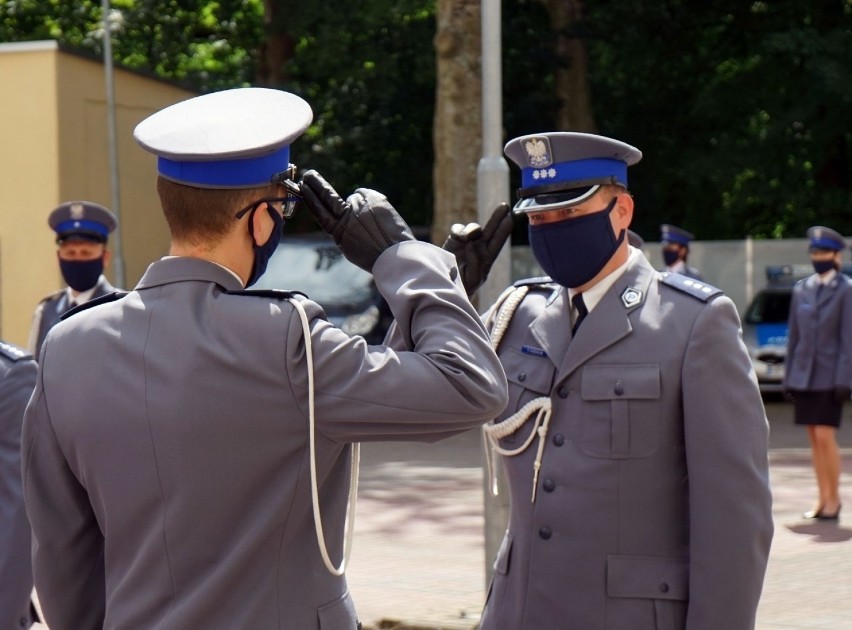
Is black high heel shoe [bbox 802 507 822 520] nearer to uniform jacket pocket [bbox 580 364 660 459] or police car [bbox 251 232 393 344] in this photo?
police car [bbox 251 232 393 344]

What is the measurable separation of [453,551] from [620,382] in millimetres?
6141

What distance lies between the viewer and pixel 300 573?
2.49 metres

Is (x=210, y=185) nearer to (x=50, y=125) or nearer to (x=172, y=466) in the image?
(x=172, y=466)

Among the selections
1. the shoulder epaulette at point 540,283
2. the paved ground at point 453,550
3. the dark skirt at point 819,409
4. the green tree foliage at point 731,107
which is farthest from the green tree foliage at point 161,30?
the shoulder epaulette at point 540,283

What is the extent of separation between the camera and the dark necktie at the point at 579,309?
376cm

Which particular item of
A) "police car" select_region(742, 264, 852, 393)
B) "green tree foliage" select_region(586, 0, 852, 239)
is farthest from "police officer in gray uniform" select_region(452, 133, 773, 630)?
"green tree foliage" select_region(586, 0, 852, 239)

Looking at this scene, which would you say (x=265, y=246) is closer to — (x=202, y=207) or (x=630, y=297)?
(x=202, y=207)

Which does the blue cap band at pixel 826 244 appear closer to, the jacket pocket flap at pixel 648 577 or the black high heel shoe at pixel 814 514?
the black high heel shoe at pixel 814 514

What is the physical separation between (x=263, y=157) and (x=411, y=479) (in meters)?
10.5

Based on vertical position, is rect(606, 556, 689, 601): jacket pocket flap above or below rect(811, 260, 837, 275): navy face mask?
above

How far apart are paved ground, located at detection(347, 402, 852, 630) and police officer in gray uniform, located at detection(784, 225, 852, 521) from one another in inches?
14.8

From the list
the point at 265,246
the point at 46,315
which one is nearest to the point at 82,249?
the point at 46,315

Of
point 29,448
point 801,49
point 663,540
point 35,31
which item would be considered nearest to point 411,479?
point 663,540

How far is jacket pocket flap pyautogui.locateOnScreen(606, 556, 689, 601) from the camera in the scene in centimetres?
339
